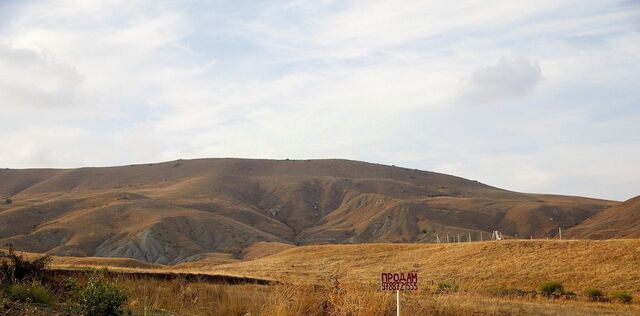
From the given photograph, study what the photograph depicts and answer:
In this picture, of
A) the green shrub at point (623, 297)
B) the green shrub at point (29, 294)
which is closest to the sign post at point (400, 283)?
the green shrub at point (29, 294)

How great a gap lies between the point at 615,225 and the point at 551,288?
72.1 metres

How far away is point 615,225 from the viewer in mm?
95562

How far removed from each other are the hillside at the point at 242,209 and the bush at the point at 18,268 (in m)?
65.4

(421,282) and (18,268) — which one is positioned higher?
(18,268)

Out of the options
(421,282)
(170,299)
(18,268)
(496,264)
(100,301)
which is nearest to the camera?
(100,301)

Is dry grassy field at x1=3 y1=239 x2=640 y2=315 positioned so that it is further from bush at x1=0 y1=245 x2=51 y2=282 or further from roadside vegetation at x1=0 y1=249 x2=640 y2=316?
bush at x1=0 y1=245 x2=51 y2=282

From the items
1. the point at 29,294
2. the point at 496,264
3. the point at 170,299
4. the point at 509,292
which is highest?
the point at 29,294

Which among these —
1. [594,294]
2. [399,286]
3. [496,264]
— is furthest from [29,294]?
[496,264]

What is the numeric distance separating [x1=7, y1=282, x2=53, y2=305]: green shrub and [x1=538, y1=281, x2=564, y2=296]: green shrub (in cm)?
2412

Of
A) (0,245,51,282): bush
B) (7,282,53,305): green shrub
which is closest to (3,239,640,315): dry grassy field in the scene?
(7,282,53,305): green shrub

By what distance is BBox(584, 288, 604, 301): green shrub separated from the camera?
28.7 metres

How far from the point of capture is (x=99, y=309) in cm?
982

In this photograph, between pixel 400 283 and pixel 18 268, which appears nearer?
pixel 400 283

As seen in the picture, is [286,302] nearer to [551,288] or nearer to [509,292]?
[509,292]
